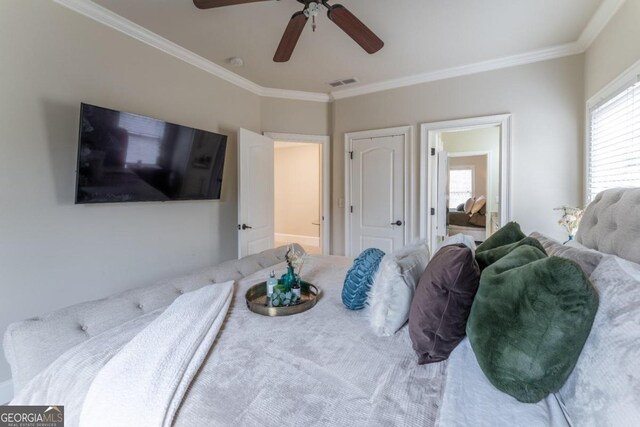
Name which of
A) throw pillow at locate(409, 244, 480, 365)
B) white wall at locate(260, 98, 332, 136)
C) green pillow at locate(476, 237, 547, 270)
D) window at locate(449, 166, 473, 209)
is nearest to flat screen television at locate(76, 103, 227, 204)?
white wall at locate(260, 98, 332, 136)

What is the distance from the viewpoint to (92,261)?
2.23 meters

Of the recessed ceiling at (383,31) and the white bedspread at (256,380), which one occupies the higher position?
the recessed ceiling at (383,31)

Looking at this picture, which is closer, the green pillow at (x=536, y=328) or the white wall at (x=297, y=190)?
the green pillow at (x=536, y=328)

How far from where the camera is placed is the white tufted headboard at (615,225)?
1.02 m

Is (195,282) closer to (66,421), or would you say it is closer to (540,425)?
(66,421)

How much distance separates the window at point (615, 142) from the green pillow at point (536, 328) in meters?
1.70

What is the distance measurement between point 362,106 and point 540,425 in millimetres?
3575

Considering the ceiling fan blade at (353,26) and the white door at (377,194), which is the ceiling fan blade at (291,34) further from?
the white door at (377,194)

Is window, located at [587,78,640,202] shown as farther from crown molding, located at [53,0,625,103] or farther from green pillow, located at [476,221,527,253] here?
green pillow, located at [476,221,527,253]

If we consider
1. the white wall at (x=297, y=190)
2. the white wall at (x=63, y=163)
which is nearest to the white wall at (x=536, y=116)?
the white wall at (x=63, y=163)

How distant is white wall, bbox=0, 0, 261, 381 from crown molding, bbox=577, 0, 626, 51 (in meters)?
3.51

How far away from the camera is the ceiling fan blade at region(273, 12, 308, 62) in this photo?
1.80 m

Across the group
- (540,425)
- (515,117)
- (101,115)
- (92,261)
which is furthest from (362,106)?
(540,425)

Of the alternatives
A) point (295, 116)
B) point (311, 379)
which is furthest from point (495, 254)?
point (295, 116)
